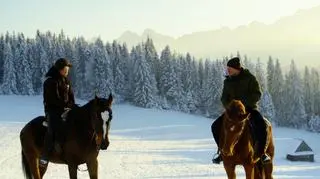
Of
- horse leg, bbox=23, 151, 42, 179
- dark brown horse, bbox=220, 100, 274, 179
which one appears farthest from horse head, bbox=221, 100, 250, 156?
horse leg, bbox=23, 151, 42, 179

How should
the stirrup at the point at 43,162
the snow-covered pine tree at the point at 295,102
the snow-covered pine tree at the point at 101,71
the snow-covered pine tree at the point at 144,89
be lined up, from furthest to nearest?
the snow-covered pine tree at the point at 295,102 → the snow-covered pine tree at the point at 101,71 → the snow-covered pine tree at the point at 144,89 → the stirrup at the point at 43,162

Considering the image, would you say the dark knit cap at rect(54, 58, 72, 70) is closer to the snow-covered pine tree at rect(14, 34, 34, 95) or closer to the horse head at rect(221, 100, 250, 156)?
the horse head at rect(221, 100, 250, 156)

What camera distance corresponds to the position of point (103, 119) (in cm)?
1127

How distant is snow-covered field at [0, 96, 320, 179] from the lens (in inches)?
1453

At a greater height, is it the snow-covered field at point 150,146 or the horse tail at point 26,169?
the horse tail at point 26,169

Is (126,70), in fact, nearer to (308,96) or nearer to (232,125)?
(308,96)

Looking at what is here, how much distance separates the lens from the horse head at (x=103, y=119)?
37.0 ft

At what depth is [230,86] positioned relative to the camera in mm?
11562

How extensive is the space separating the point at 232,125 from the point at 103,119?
9.82ft

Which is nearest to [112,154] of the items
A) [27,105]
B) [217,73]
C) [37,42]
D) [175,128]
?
[175,128]

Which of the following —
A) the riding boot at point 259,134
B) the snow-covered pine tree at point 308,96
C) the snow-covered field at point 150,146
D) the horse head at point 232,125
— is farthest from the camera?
the snow-covered pine tree at point 308,96

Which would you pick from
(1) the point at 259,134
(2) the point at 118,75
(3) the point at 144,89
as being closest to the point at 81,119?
(1) the point at 259,134

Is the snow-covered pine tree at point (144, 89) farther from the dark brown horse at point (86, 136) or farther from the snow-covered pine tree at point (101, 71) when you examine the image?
the dark brown horse at point (86, 136)

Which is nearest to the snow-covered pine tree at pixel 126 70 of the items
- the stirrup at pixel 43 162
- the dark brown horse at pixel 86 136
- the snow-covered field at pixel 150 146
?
the snow-covered field at pixel 150 146
